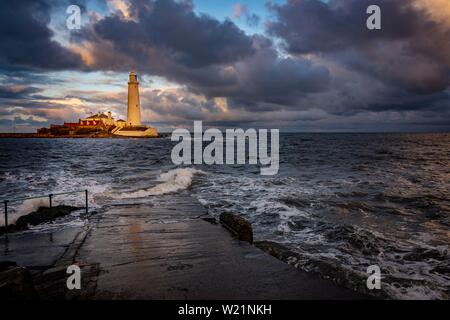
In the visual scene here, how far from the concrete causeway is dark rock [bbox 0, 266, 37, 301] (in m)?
0.42

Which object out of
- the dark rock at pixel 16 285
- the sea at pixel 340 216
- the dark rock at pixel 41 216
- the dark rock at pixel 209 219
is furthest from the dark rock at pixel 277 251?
the dark rock at pixel 41 216

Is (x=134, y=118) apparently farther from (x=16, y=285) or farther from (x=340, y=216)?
(x=16, y=285)

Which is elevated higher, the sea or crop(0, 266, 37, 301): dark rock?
crop(0, 266, 37, 301): dark rock

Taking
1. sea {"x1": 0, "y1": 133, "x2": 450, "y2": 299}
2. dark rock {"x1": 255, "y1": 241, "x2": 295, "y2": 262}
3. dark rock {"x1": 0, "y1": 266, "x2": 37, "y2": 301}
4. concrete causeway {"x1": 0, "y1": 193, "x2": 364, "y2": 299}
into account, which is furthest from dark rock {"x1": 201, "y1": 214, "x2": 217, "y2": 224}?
dark rock {"x1": 0, "y1": 266, "x2": 37, "y2": 301}

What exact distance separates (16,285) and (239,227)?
Result: 451 centimetres

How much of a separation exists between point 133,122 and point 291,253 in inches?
4096

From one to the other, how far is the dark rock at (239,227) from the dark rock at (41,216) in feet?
18.4

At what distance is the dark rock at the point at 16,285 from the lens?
3.49 m

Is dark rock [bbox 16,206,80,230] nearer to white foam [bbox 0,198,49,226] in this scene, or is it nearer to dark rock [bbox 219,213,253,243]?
white foam [bbox 0,198,49,226]

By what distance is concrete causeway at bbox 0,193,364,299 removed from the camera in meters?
4.15

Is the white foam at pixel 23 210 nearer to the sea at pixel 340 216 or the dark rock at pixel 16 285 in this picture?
the sea at pixel 340 216

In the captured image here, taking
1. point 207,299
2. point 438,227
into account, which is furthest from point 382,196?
point 207,299

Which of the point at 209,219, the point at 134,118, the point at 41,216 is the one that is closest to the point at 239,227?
the point at 209,219
